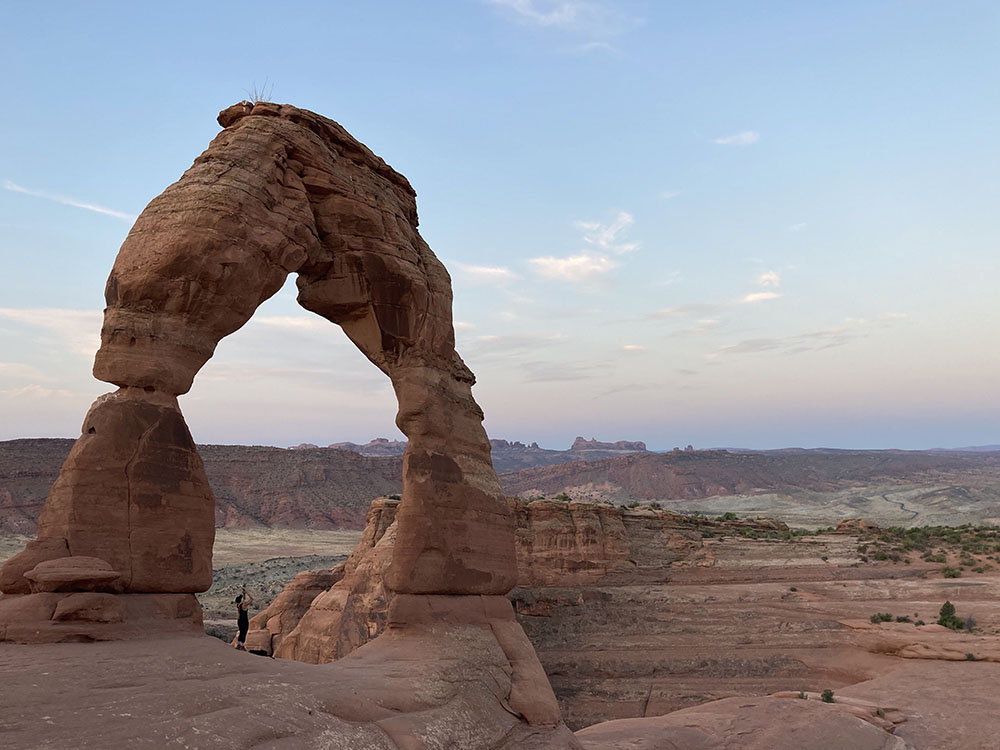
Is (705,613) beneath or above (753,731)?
beneath

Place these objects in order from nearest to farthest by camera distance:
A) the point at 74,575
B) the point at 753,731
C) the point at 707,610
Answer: the point at 74,575 → the point at 753,731 → the point at 707,610

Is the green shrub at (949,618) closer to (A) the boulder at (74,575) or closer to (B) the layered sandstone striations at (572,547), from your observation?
(B) the layered sandstone striations at (572,547)

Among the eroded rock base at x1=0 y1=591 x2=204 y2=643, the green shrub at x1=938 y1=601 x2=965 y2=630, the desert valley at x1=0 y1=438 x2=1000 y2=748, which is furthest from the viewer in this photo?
the green shrub at x1=938 y1=601 x2=965 y2=630

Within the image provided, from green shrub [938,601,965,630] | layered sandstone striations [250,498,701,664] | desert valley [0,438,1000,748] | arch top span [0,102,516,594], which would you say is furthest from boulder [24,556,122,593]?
green shrub [938,601,965,630]

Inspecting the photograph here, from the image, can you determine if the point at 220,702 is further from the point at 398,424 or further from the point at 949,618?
the point at 949,618

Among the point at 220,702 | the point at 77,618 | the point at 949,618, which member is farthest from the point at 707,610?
the point at 77,618

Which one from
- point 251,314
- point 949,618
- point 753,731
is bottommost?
point 949,618

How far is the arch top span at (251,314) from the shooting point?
30.5 ft

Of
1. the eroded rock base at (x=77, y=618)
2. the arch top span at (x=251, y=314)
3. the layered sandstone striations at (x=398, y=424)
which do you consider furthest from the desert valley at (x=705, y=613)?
the eroded rock base at (x=77, y=618)

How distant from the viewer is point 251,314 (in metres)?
10.9

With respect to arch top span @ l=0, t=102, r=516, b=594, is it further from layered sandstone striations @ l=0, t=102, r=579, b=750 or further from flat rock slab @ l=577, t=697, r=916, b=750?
flat rock slab @ l=577, t=697, r=916, b=750

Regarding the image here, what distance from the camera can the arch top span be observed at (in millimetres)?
9281

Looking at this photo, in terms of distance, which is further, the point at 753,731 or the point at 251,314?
the point at 753,731

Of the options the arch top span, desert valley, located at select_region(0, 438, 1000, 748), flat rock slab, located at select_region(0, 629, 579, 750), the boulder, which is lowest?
desert valley, located at select_region(0, 438, 1000, 748)
